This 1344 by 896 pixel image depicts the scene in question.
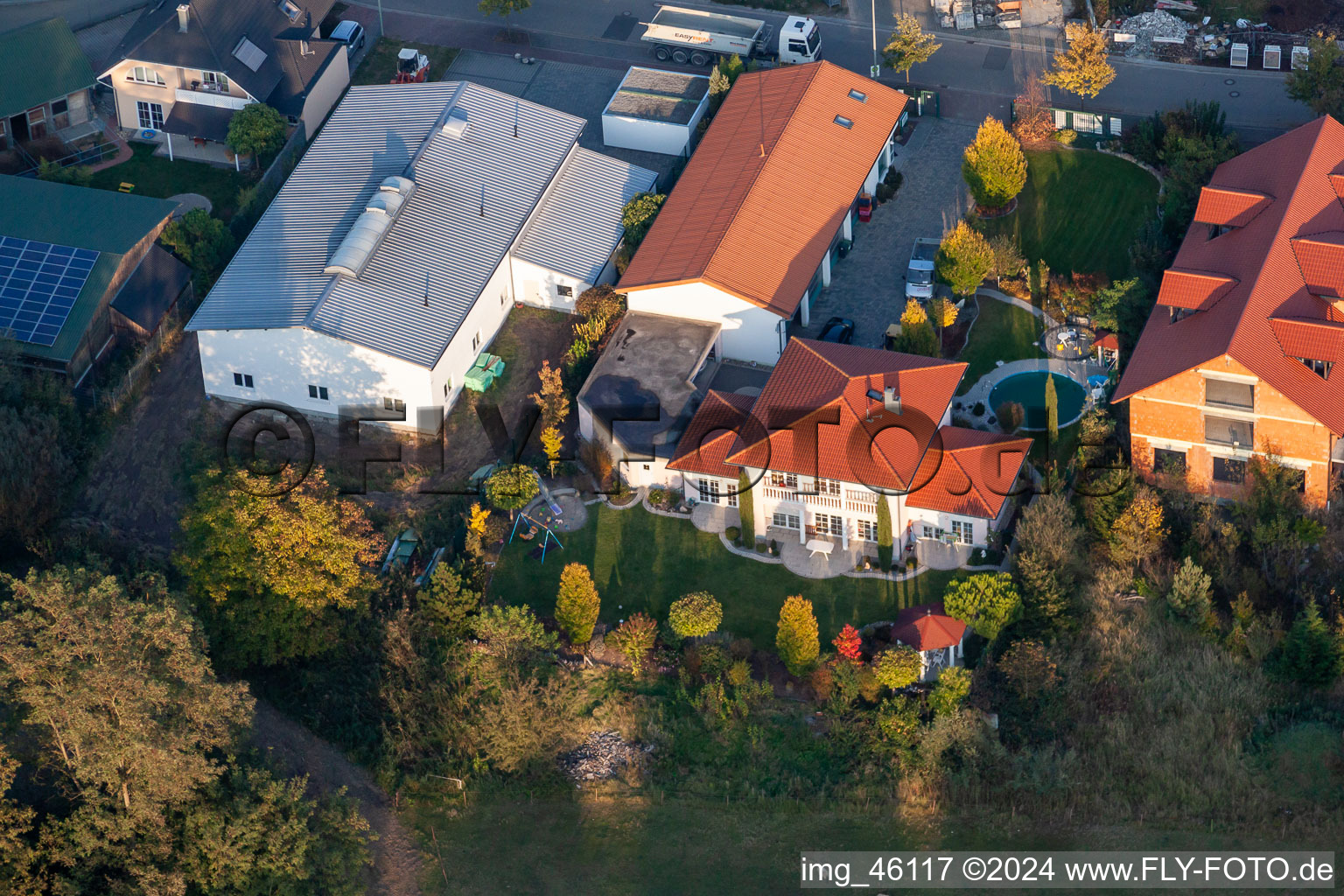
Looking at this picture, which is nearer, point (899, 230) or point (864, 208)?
point (899, 230)

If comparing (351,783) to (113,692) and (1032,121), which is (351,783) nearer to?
(113,692)

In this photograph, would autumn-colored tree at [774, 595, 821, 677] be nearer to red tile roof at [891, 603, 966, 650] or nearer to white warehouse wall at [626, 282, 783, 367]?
red tile roof at [891, 603, 966, 650]

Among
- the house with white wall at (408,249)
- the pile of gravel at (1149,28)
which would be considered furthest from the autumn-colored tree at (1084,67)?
the house with white wall at (408,249)

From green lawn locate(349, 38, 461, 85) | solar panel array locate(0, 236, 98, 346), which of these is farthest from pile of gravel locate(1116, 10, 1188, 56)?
solar panel array locate(0, 236, 98, 346)

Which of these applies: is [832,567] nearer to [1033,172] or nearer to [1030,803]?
[1030,803]

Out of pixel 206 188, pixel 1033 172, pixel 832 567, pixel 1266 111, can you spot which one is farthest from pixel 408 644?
pixel 1266 111

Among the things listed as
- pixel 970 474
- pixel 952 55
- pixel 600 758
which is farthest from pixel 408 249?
pixel 952 55
